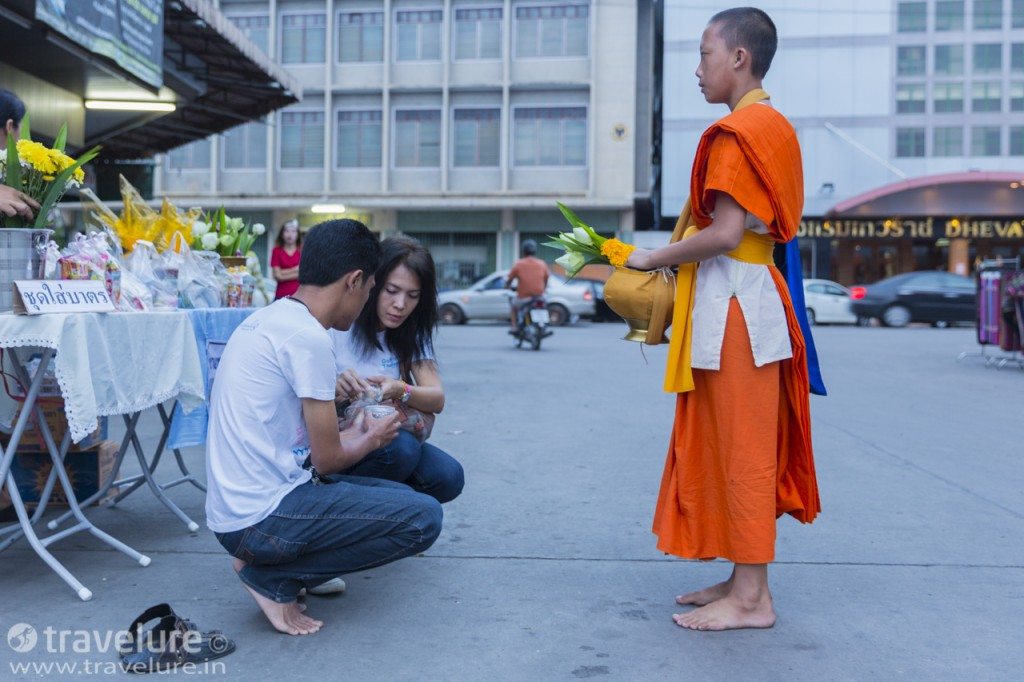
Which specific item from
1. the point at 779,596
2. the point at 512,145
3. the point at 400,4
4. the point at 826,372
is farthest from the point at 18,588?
the point at 400,4

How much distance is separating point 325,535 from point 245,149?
32418 millimetres

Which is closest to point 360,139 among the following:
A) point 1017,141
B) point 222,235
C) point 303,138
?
point 303,138

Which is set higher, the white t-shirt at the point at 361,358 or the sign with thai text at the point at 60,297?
the sign with thai text at the point at 60,297

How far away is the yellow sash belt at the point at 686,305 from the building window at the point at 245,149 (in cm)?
3191

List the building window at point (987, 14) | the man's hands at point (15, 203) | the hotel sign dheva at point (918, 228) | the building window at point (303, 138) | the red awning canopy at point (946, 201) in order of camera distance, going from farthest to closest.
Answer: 1. the building window at point (303, 138)
2. the building window at point (987, 14)
3. the hotel sign dheva at point (918, 228)
4. the red awning canopy at point (946, 201)
5. the man's hands at point (15, 203)

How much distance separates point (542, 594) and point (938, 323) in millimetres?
22533

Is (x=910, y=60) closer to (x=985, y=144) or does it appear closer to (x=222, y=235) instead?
(x=985, y=144)

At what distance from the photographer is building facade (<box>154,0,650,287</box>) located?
31.5 meters

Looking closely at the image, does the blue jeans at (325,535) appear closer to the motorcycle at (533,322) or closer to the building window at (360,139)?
the motorcycle at (533,322)

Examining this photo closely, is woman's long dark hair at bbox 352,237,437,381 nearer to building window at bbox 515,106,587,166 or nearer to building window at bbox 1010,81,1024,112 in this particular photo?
building window at bbox 515,106,587,166

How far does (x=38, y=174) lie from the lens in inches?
142

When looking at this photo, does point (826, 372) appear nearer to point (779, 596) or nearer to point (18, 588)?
point (779, 596)

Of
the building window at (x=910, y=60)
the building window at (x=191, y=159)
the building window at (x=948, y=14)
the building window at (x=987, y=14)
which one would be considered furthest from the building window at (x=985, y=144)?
the building window at (x=191, y=159)

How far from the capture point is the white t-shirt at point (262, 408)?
9.20ft
